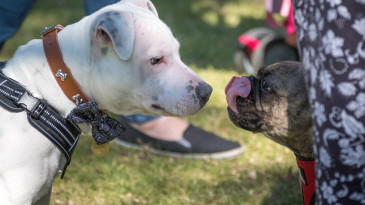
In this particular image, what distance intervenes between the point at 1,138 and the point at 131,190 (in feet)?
4.29

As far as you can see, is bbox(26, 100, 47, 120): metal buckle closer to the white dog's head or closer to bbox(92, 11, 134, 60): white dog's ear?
the white dog's head

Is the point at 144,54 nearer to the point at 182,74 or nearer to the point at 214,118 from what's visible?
the point at 182,74

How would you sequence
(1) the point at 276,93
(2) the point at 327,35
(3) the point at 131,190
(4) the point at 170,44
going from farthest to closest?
(3) the point at 131,190 < (1) the point at 276,93 < (4) the point at 170,44 < (2) the point at 327,35

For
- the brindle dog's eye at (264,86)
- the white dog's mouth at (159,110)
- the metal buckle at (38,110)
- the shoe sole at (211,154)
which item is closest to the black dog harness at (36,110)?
the metal buckle at (38,110)

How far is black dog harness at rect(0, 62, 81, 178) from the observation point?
2156 millimetres

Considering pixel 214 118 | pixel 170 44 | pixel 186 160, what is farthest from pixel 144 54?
pixel 214 118

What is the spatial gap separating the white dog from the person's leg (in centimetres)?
136

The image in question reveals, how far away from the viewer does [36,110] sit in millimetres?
2162

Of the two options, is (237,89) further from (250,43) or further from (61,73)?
(250,43)

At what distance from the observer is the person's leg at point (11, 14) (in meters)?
3.52

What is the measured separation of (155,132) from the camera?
12.9 feet

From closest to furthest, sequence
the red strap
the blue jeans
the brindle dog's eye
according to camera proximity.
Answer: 1. the red strap
2. the brindle dog's eye
3. the blue jeans

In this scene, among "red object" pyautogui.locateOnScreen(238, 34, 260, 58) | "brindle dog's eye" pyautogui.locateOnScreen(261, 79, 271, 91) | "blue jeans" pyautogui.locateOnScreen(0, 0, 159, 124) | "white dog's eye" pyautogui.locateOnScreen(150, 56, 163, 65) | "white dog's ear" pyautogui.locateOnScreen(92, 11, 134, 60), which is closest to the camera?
"white dog's ear" pyautogui.locateOnScreen(92, 11, 134, 60)

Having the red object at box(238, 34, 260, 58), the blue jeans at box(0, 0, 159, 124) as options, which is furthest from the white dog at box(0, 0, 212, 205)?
the red object at box(238, 34, 260, 58)
